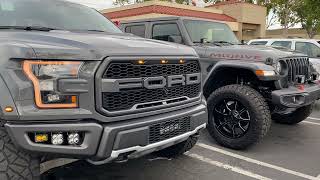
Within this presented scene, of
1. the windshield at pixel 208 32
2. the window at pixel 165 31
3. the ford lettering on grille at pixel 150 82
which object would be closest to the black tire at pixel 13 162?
the ford lettering on grille at pixel 150 82

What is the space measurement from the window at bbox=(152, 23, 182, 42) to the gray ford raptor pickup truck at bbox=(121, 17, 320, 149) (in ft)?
0.05

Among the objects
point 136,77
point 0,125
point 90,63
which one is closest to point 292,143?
point 136,77

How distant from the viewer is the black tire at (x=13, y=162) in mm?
2760

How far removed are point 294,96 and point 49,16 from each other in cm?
336

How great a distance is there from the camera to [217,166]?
4551 mm

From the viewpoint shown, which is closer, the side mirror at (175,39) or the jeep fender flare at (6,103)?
the jeep fender flare at (6,103)

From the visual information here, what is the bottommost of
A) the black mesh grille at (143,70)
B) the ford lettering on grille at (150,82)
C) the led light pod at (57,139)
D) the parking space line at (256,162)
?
the parking space line at (256,162)

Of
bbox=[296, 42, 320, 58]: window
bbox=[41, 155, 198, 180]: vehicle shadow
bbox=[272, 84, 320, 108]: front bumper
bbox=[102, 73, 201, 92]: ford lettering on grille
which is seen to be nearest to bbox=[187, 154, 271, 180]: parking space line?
bbox=[41, 155, 198, 180]: vehicle shadow

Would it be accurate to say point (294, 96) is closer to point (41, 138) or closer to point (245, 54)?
point (245, 54)

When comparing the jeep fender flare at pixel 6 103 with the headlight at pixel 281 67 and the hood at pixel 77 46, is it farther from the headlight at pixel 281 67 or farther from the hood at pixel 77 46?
the headlight at pixel 281 67

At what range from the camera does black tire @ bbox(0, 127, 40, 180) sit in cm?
276

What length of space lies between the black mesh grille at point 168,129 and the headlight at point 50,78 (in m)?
0.75

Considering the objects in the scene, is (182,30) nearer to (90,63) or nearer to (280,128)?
(280,128)

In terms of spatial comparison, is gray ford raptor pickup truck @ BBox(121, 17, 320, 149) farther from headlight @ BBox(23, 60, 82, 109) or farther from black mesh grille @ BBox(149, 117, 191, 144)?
headlight @ BBox(23, 60, 82, 109)
